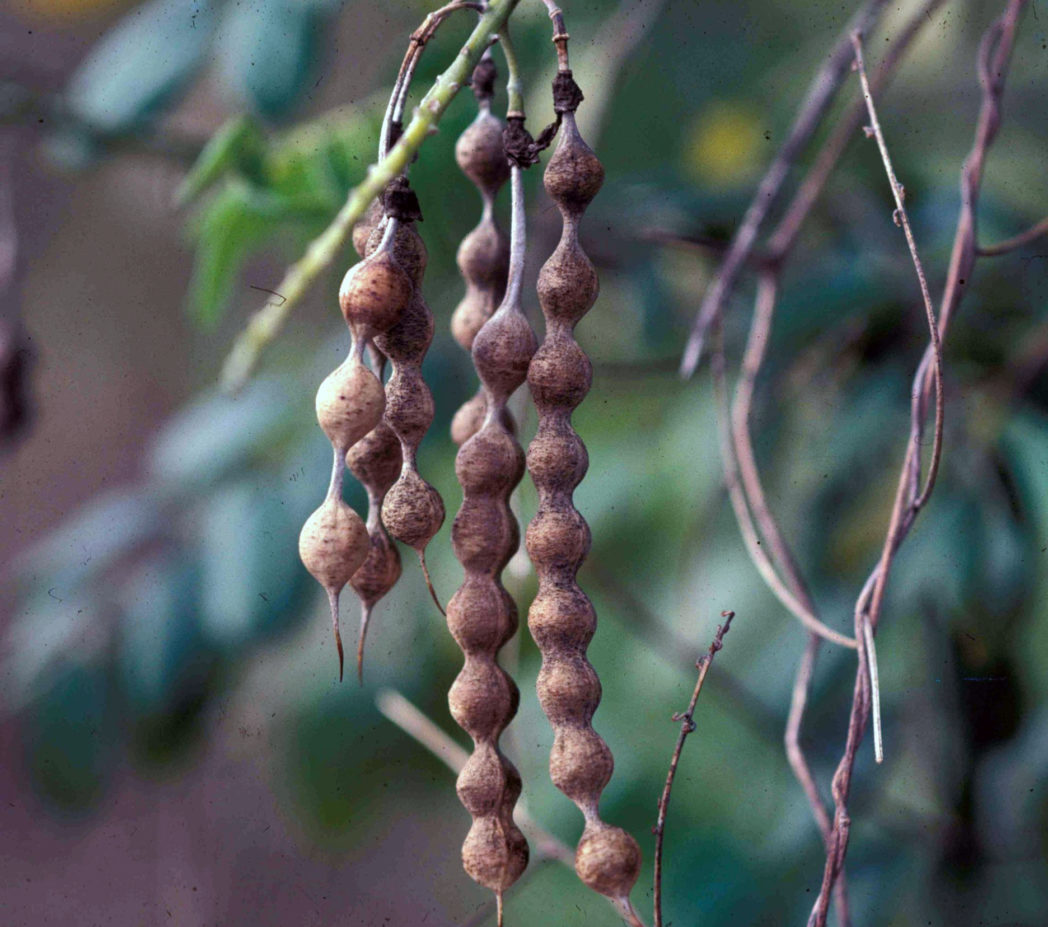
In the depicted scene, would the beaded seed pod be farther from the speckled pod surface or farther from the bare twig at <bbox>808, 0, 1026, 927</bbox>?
the bare twig at <bbox>808, 0, 1026, 927</bbox>

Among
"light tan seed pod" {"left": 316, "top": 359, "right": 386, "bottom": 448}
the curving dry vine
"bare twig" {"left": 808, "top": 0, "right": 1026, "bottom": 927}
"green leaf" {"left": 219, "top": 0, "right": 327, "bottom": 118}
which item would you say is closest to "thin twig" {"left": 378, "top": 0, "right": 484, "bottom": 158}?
the curving dry vine

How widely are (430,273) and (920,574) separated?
20.1 inches

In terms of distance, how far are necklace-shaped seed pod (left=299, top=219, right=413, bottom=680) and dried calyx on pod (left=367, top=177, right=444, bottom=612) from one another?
0.03 m

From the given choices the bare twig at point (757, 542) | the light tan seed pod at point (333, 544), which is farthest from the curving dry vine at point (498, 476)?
the bare twig at point (757, 542)

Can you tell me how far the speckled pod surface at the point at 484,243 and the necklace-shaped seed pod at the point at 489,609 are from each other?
0.09 m

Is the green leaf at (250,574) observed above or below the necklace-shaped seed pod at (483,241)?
below

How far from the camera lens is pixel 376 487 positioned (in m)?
0.53

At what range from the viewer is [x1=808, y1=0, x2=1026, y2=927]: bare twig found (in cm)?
54

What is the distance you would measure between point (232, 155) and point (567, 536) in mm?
568

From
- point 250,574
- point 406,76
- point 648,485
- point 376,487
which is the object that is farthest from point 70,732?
point 406,76

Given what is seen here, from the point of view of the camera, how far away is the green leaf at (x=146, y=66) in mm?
1056

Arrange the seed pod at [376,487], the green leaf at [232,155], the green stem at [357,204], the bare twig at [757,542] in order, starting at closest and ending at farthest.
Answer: the green stem at [357,204]
the seed pod at [376,487]
the bare twig at [757,542]
the green leaf at [232,155]

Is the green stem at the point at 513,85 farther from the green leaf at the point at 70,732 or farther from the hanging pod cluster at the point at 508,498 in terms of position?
the green leaf at the point at 70,732

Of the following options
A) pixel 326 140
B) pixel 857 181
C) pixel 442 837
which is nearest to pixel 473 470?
pixel 326 140
